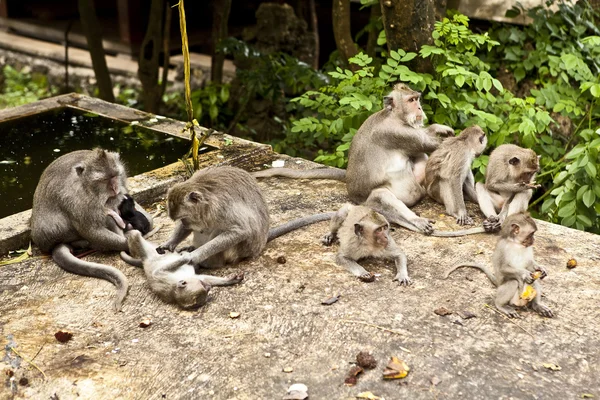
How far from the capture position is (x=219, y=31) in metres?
10.7

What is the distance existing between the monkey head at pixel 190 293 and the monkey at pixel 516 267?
177 cm

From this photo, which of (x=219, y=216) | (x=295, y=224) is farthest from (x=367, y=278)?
(x=219, y=216)

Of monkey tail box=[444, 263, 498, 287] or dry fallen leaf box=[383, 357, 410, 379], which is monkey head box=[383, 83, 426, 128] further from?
dry fallen leaf box=[383, 357, 410, 379]

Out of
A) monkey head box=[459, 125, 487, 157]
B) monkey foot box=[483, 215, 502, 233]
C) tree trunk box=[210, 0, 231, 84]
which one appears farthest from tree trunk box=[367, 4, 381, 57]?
monkey foot box=[483, 215, 502, 233]

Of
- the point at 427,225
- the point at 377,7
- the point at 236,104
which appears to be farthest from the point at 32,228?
the point at 236,104

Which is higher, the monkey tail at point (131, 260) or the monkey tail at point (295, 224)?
the monkey tail at point (295, 224)

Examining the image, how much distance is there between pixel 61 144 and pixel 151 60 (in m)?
3.61

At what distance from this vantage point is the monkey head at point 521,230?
185 inches

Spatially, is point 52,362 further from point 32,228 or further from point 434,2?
point 434,2

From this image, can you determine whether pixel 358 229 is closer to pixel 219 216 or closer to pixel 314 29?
pixel 219 216

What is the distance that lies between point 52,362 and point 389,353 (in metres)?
1.82

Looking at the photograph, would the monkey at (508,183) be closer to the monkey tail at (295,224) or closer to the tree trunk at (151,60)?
the monkey tail at (295,224)

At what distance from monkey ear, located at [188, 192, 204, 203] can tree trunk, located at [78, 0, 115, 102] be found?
6.36 m

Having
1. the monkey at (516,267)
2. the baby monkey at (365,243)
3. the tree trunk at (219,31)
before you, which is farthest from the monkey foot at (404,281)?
the tree trunk at (219,31)
